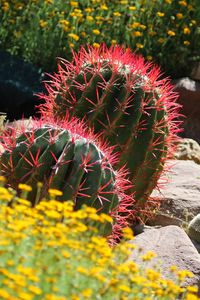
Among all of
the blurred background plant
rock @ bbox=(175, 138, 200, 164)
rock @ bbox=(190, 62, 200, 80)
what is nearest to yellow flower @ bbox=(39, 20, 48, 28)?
the blurred background plant

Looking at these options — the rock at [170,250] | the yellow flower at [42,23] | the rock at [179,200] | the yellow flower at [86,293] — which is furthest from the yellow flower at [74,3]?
the yellow flower at [86,293]

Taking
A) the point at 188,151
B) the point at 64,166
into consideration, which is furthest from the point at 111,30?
the point at 64,166

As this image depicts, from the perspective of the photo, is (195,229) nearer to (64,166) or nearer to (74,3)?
(64,166)

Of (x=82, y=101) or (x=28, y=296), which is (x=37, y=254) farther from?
(x=82, y=101)

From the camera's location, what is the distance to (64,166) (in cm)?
473

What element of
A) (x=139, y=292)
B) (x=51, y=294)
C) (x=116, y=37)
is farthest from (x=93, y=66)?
(x=116, y=37)

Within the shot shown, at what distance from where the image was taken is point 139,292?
340 cm

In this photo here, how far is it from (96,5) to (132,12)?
A: 42cm

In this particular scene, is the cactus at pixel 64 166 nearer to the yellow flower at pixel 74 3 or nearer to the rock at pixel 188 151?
the rock at pixel 188 151

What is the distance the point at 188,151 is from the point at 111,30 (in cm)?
238

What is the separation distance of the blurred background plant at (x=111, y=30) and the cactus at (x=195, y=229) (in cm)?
402

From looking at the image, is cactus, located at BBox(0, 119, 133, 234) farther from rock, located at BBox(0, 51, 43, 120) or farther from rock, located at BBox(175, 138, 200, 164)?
rock, located at BBox(0, 51, 43, 120)

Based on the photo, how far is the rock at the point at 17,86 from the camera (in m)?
9.62

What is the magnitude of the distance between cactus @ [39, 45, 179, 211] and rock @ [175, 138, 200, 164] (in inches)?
93.8
